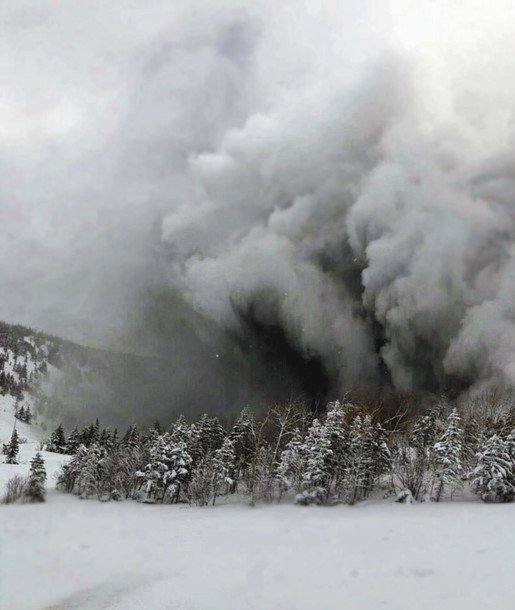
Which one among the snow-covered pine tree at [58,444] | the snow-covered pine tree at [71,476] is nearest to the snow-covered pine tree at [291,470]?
the snow-covered pine tree at [71,476]

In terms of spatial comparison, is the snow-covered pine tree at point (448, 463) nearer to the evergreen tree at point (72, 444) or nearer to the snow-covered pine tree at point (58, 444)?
the evergreen tree at point (72, 444)

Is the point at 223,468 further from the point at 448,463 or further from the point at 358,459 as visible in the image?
the point at 448,463

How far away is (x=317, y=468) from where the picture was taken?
40.1m

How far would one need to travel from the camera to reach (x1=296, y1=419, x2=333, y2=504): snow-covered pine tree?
124ft

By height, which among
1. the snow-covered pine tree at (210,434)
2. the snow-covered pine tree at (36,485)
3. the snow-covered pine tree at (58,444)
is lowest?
the snow-covered pine tree at (58,444)

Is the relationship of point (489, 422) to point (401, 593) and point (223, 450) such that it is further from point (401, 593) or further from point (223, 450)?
point (401, 593)

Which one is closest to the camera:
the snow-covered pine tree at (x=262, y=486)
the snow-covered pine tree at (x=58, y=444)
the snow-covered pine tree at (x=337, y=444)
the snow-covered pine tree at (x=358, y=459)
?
the snow-covered pine tree at (x=358, y=459)

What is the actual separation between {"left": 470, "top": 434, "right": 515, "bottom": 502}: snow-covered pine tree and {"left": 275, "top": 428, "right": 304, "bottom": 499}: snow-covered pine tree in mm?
16184

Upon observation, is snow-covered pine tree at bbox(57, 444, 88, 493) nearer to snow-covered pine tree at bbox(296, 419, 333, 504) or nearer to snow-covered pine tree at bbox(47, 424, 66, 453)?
snow-covered pine tree at bbox(296, 419, 333, 504)

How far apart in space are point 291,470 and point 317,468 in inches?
281

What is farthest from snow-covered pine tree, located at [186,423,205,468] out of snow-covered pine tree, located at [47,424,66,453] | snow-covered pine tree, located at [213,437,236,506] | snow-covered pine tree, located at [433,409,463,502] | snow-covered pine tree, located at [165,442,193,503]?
snow-covered pine tree, located at [47,424,66,453]

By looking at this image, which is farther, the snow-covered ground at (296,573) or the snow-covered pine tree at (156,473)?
the snow-covered pine tree at (156,473)

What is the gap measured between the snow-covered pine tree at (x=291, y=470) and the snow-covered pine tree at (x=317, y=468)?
1205mm

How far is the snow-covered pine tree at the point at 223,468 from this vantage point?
47312 millimetres
